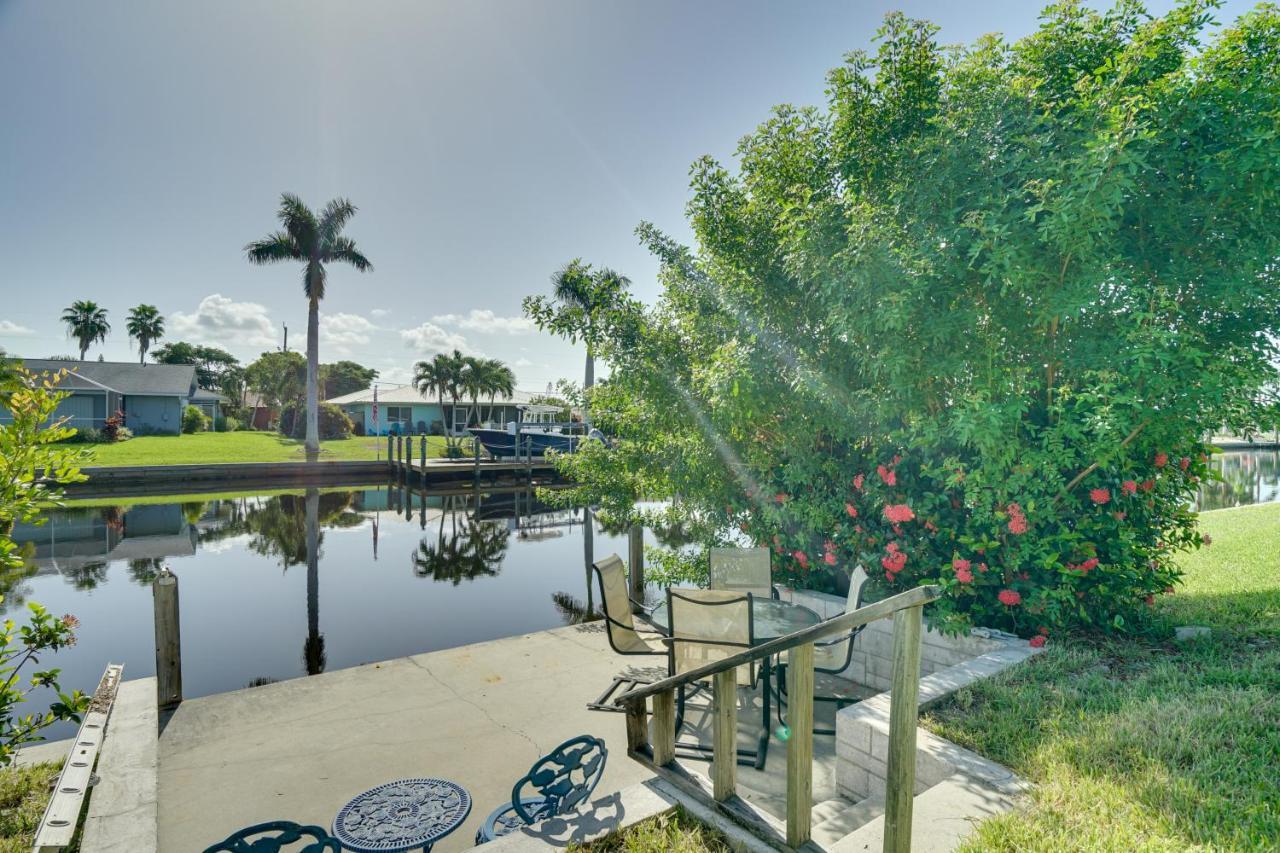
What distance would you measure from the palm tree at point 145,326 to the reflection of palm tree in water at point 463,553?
4389 cm

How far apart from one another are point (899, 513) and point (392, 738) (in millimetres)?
3779

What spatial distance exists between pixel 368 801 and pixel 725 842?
1579 mm

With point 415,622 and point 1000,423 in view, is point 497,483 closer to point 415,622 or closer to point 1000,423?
point 415,622

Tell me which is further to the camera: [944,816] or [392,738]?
[392,738]

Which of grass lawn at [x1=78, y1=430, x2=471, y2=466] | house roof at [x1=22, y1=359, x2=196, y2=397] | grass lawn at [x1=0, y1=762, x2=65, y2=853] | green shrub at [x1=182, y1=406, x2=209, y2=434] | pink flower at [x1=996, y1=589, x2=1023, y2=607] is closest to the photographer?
grass lawn at [x1=0, y1=762, x2=65, y2=853]

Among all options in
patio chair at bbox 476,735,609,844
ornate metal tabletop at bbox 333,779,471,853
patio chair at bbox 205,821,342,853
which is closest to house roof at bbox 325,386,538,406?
ornate metal tabletop at bbox 333,779,471,853

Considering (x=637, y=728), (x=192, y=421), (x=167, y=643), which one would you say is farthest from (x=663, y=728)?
(x=192, y=421)

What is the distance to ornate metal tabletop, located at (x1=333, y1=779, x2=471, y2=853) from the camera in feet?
7.43

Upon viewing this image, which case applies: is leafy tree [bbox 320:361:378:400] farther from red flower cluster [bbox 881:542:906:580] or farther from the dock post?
red flower cluster [bbox 881:542:906:580]

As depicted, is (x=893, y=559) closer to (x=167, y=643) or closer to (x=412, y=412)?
(x=167, y=643)

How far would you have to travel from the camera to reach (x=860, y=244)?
351 centimetres

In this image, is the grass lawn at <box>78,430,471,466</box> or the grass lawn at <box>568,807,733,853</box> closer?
the grass lawn at <box>568,807,733,853</box>

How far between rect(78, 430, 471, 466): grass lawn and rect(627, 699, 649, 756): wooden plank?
915 inches

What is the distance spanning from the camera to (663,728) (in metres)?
2.47
